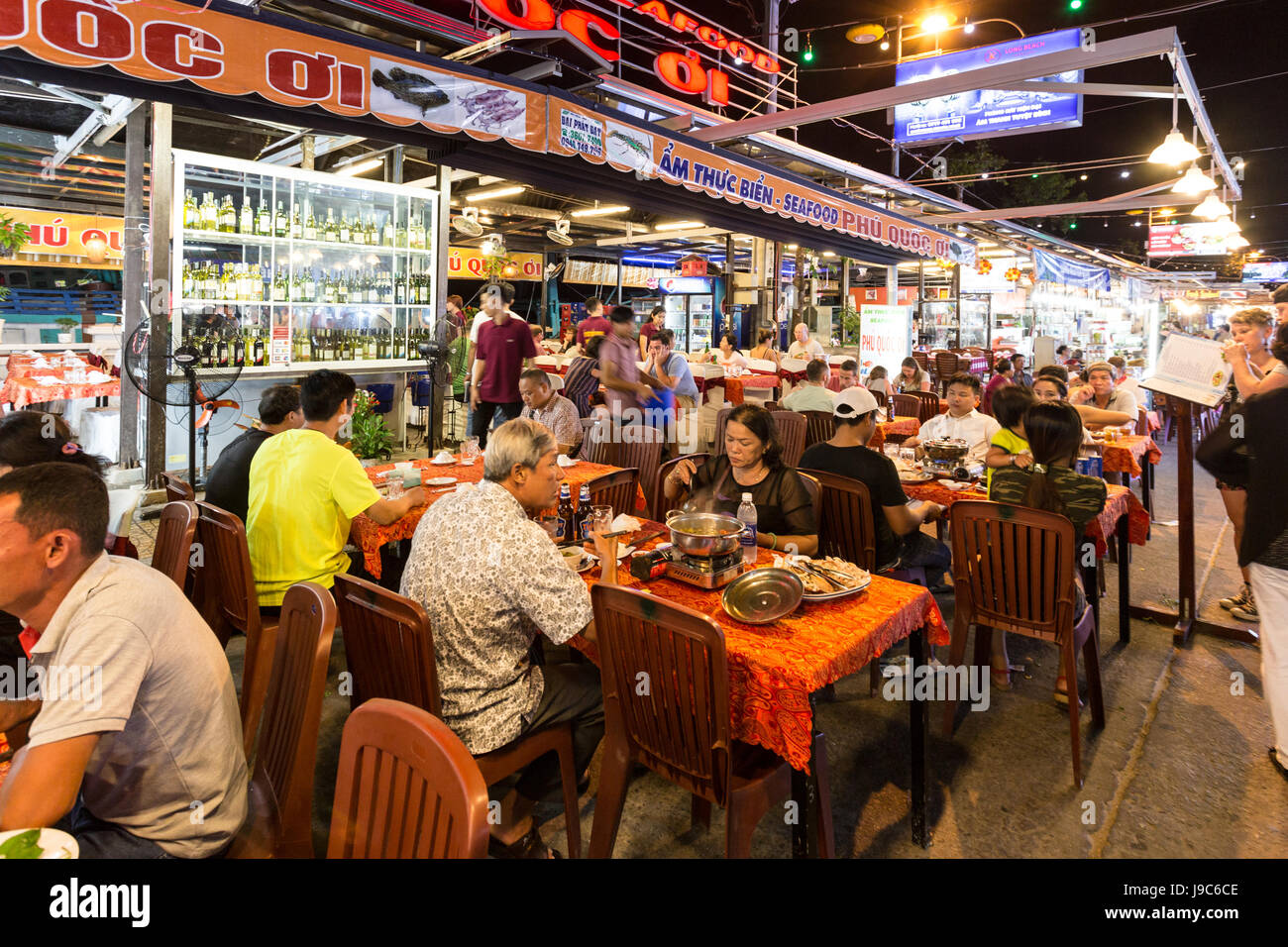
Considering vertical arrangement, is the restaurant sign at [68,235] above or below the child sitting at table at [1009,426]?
above

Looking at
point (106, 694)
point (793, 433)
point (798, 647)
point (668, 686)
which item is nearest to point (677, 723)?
point (668, 686)

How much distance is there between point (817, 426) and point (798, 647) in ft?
17.2

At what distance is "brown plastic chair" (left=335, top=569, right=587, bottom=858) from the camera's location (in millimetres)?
2166

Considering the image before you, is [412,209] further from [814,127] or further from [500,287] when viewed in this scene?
[814,127]

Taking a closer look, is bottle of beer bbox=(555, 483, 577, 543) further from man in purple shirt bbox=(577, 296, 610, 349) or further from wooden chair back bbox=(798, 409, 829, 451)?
man in purple shirt bbox=(577, 296, 610, 349)

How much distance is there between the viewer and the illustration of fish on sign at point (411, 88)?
5.49 metres

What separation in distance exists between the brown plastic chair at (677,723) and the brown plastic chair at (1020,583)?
1.58 metres

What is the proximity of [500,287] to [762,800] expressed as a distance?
20.9ft

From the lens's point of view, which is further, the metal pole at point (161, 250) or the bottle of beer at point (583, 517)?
the metal pole at point (161, 250)

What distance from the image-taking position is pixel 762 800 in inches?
87.4

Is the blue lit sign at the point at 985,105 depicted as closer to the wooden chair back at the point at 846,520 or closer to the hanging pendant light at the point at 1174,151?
the hanging pendant light at the point at 1174,151

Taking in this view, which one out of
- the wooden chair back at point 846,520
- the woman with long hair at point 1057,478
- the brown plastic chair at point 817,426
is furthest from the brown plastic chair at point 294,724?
the brown plastic chair at point 817,426

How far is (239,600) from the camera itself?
3.11 meters
